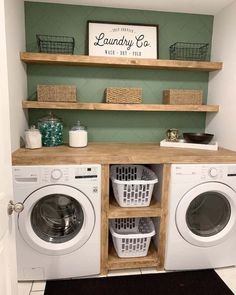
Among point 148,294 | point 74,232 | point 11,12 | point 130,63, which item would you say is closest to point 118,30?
point 130,63

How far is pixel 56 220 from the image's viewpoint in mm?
2002

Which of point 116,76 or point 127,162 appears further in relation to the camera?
point 116,76

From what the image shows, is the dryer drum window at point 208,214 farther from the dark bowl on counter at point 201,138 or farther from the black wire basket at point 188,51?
the black wire basket at point 188,51

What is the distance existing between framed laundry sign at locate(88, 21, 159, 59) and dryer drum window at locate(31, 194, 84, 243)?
1434 mm

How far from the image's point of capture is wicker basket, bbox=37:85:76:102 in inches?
86.2

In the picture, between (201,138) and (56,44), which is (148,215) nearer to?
(201,138)

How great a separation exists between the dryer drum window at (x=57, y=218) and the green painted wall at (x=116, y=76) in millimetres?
764

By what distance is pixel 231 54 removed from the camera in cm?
219

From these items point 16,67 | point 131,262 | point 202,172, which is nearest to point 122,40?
point 16,67

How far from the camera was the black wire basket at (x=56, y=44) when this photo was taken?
228 cm

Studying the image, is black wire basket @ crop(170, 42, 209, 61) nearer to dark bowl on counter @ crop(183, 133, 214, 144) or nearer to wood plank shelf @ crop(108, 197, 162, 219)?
dark bowl on counter @ crop(183, 133, 214, 144)

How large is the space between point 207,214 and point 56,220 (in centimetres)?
133

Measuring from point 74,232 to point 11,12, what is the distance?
1.81 metres

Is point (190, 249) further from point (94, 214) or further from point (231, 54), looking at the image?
point (231, 54)
